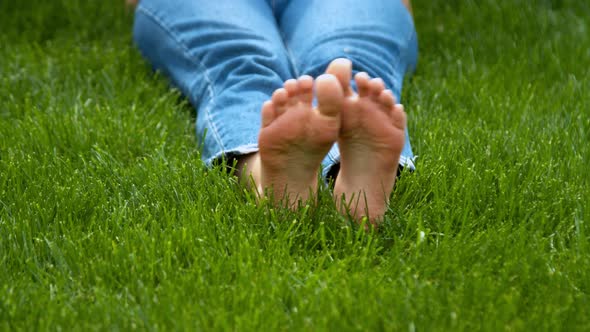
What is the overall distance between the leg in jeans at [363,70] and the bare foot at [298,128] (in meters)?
0.05

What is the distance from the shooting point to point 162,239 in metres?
1.39

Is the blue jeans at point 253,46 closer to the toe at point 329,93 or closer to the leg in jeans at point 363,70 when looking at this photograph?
the leg in jeans at point 363,70

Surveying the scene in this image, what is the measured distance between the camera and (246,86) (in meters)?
1.78

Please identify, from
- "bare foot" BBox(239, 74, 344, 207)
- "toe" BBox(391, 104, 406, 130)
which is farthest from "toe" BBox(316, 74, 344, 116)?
"toe" BBox(391, 104, 406, 130)

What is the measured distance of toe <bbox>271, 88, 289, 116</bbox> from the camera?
4.37 feet

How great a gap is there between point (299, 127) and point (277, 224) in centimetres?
20

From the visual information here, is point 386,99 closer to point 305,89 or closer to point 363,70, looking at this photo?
point 305,89

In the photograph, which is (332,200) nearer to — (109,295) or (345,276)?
(345,276)

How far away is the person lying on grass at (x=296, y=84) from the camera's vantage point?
52.7 inches

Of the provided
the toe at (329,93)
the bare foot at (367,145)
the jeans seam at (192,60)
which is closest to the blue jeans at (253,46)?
the jeans seam at (192,60)

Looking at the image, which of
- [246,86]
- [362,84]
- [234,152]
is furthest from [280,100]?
[246,86]

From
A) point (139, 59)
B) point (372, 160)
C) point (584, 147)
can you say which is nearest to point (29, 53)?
point (139, 59)

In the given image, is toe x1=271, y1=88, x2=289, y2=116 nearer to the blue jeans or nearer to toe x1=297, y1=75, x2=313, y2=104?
toe x1=297, y1=75, x2=313, y2=104

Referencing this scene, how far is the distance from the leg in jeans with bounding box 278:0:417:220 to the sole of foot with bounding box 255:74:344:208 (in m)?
0.04
